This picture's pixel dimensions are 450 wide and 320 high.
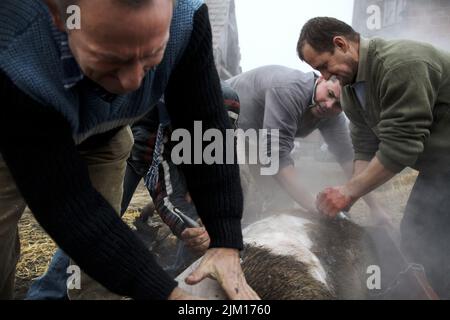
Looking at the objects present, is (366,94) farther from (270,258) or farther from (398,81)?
(270,258)

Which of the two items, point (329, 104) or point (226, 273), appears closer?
point (226, 273)

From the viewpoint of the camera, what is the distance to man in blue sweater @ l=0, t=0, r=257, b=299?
1152mm

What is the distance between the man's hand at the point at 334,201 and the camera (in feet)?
9.45

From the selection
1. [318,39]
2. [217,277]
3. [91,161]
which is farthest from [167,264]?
[318,39]

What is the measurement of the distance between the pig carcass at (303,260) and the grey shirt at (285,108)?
1.11 metres

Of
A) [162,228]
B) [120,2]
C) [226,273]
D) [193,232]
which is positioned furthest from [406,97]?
[162,228]

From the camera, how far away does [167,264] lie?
3506 millimetres

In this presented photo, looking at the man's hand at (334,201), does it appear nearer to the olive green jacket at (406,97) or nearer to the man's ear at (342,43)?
the olive green jacket at (406,97)

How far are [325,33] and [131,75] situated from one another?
2.08 meters

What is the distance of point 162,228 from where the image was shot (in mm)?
4012

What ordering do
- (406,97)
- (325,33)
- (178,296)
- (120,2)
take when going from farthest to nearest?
(325,33), (406,97), (178,296), (120,2)

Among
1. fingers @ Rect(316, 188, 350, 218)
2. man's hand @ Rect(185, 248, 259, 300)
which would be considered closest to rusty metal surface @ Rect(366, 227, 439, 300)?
fingers @ Rect(316, 188, 350, 218)

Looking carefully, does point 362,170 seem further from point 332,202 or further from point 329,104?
point 332,202

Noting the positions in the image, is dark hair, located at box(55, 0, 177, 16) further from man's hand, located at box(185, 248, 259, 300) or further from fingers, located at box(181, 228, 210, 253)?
fingers, located at box(181, 228, 210, 253)
